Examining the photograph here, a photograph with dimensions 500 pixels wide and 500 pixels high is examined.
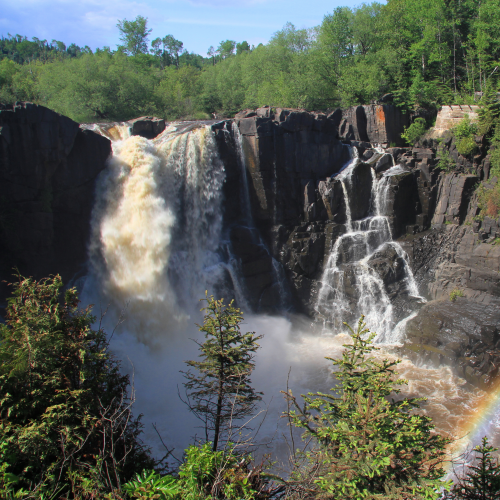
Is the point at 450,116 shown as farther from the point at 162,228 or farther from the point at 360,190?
the point at 162,228

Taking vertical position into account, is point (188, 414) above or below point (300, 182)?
below

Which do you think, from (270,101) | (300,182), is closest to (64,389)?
(300,182)

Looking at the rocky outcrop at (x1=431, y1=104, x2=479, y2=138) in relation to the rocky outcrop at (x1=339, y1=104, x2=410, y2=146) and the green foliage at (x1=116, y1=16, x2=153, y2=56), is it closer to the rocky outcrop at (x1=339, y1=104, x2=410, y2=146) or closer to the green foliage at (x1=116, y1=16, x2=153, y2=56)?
the rocky outcrop at (x1=339, y1=104, x2=410, y2=146)

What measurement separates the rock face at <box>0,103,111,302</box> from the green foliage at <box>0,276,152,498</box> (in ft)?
45.1

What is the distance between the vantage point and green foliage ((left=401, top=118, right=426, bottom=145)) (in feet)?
101

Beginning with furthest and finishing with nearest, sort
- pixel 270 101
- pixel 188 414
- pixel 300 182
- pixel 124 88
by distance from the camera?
pixel 270 101 < pixel 124 88 < pixel 300 182 < pixel 188 414

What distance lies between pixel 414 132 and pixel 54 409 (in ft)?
100

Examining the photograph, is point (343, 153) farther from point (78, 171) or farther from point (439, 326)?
point (78, 171)

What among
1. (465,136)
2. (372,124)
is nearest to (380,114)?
(372,124)

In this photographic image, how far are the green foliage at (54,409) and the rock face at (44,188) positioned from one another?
13.7m

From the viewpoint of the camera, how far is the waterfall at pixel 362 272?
2408cm

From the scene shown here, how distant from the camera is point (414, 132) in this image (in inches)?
1208

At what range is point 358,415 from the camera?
738 centimetres

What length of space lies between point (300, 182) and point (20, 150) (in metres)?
16.4
